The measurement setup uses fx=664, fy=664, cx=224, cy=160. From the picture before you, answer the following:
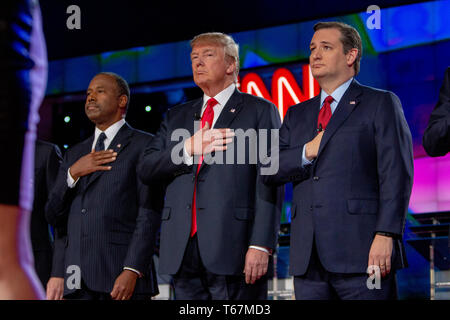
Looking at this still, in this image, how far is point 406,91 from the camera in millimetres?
9227

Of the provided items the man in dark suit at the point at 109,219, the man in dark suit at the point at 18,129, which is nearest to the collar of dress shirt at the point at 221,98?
the man in dark suit at the point at 109,219

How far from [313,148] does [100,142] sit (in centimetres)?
144

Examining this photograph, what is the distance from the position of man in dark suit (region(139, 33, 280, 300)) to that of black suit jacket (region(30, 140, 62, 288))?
0.98 meters

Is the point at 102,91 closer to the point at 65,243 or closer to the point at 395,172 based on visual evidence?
the point at 65,243

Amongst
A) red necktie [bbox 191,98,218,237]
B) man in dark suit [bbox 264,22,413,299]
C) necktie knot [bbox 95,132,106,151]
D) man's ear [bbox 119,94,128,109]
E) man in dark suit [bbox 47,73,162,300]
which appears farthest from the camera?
man's ear [bbox 119,94,128,109]

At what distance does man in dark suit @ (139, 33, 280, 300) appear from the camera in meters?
3.07

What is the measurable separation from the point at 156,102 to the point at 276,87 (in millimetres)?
2038

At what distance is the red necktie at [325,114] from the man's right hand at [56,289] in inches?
68.2

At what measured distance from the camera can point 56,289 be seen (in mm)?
3723

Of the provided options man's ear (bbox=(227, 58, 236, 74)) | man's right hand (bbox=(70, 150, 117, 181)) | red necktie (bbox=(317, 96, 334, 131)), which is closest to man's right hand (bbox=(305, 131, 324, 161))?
red necktie (bbox=(317, 96, 334, 131))

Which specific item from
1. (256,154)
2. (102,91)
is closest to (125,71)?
(102,91)

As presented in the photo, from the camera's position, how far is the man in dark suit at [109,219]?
3518 mm

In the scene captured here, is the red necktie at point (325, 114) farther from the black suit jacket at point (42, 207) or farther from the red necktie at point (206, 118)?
the black suit jacket at point (42, 207)

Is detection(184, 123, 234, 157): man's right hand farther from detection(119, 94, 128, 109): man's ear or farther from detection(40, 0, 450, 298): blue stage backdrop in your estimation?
detection(40, 0, 450, 298): blue stage backdrop
